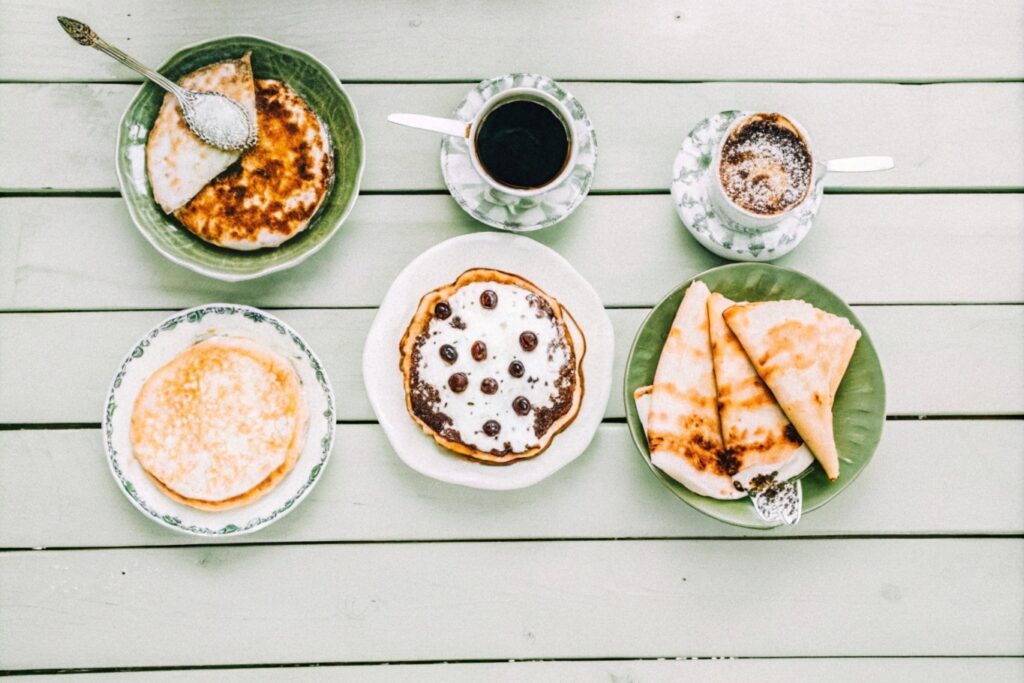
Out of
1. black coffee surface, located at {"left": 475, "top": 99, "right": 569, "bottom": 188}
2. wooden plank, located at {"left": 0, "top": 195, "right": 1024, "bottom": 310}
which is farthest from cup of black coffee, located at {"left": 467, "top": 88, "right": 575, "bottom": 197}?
wooden plank, located at {"left": 0, "top": 195, "right": 1024, "bottom": 310}

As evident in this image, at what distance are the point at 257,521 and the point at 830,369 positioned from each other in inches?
30.3

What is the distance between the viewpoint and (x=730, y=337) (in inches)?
40.9

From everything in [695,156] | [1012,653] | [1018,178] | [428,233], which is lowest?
[1012,653]

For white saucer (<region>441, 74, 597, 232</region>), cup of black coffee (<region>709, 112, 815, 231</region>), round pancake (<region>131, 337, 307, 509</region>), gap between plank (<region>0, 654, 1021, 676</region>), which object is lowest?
gap between plank (<region>0, 654, 1021, 676</region>)

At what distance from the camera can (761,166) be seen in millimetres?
1060

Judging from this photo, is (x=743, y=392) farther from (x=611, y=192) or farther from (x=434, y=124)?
(x=434, y=124)

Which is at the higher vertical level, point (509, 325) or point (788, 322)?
point (788, 322)

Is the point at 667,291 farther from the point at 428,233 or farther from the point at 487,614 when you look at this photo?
the point at 487,614

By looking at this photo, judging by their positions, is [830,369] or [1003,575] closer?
[830,369]

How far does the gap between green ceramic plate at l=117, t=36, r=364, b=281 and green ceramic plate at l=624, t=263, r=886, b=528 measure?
0.44 metres

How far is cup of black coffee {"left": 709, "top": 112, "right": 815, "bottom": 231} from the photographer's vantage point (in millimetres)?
1048

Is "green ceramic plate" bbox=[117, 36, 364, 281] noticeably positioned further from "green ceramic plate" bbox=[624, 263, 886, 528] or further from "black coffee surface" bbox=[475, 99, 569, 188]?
"green ceramic plate" bbox=[624, 263, 886, 528]

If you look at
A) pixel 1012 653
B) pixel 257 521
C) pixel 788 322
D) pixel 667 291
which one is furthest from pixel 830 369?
pixel 257 521

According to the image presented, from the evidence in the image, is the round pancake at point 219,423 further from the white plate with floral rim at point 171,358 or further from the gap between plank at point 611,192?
the gap between plank at point 611,192
